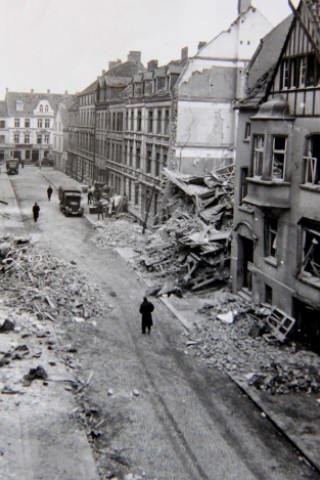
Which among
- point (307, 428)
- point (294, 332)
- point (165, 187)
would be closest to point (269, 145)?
point (294, 332)

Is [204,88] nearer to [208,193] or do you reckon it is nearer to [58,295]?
[208,193]

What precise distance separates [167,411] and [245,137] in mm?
13275

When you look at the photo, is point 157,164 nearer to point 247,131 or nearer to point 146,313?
point 247,131

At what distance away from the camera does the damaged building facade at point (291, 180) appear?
59.3 ft

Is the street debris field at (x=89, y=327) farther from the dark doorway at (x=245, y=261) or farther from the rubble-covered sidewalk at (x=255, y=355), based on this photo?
the dark doorway at (x=245, y=261)

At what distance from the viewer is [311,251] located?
60.3ft

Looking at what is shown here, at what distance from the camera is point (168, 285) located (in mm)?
25547

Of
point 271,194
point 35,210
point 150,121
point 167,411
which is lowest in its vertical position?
point 167,411

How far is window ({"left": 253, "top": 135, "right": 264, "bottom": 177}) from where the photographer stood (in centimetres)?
2091

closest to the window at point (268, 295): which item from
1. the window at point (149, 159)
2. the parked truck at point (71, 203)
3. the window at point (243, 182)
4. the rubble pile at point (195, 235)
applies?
the rubble pile at point (195, 235)

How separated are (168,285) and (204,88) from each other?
14612mm

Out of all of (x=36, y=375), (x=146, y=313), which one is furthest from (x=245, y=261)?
(x=36, y=375)

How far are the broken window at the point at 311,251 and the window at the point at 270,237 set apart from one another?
7.98 ft

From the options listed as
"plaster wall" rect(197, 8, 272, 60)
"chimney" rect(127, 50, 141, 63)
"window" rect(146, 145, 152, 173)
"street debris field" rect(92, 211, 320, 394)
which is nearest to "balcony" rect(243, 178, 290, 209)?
"street debris field" rect(92, 211, 320, 394)
